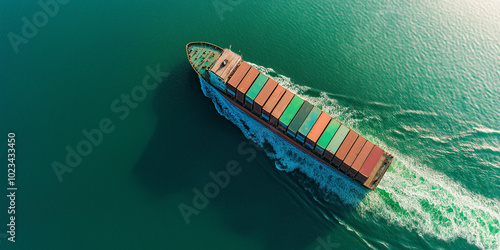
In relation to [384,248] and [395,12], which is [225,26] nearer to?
[395,12]

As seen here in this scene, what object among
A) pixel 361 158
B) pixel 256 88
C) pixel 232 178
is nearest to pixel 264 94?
pixel 256 88

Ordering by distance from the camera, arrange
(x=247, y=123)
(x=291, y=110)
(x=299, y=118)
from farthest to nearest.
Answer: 1. (x=247, y=123)
2. (x=291, y=110)
3. (x=299, y=118)

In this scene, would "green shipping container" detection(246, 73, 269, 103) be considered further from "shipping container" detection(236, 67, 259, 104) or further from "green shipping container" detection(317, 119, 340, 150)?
"green shipping container" detection(317, 119, 340, 150)

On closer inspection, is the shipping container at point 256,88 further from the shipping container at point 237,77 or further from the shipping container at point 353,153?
the shipping container at point 353,153

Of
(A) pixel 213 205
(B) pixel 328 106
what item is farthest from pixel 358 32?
(A) pixel 213 205

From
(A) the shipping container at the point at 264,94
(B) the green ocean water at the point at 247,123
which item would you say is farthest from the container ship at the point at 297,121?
(B) the green ocean water at the point at 247,123

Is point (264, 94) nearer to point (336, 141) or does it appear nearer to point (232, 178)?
point (336, 141)
